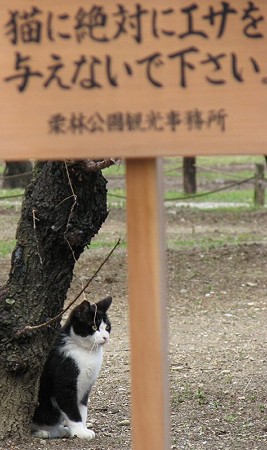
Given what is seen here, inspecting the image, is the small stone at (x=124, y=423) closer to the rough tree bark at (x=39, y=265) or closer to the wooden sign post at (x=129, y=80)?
the rough tree bark at (x=39, y=265)

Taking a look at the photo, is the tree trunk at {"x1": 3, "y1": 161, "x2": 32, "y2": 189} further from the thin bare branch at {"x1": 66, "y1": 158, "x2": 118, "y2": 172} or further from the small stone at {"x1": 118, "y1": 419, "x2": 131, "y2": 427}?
the thin bare branch at {"x1": 66, "y1": 158, "x2": 118, "y2": 172}

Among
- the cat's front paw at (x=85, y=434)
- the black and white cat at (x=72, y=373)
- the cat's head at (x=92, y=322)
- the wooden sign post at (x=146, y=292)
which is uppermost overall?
the wooden sign post at (x=146, y=292)

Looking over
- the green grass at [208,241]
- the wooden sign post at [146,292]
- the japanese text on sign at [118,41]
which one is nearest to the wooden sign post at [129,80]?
the japanese text on sign at [118,41]

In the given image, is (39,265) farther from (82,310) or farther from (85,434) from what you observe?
(85,434)

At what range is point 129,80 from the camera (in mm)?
3834

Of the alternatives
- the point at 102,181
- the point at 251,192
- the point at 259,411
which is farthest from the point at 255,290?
the point at 251,192

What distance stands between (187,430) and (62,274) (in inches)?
48.2

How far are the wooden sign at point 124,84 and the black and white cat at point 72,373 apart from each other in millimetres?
2506

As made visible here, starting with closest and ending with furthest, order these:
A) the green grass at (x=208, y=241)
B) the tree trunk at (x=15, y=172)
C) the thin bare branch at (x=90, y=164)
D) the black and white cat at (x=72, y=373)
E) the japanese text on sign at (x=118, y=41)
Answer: the japanese text on sign at (x=118, y=41) → the thin bare branch at (x=90, y=164) → the black and white cat at (x=72, y=373) → the green grass at (x=208, y=241) → the tree trunk at (x=15, y=172)

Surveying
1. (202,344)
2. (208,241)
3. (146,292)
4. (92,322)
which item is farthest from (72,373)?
(208,241)

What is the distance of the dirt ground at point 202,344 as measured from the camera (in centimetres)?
613

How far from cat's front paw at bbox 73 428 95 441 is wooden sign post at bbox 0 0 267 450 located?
2662mm

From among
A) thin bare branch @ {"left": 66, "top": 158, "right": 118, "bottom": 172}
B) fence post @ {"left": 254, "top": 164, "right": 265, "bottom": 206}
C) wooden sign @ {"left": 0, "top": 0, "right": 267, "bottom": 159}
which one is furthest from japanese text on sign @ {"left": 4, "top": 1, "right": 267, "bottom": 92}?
fence post @ {"left": 254, "top": 164, "right": 265, "bottom": 206}

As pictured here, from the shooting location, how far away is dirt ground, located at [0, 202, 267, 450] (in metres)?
6.13
